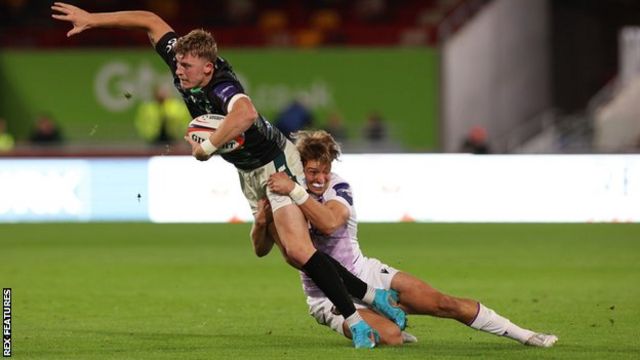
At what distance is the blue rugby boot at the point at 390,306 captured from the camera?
8.98 m

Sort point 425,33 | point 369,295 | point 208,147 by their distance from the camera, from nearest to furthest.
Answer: point 208,147
point 369,295
point 425,33

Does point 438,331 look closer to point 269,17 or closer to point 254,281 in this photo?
point 254,281

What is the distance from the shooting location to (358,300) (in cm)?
927

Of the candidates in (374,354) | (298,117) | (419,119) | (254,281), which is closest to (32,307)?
(254,281)

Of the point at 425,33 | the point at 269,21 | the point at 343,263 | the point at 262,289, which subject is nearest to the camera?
the point at 343,263

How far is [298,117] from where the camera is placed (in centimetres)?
2600

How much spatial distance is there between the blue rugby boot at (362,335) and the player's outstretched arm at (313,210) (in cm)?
64

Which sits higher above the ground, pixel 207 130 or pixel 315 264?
pixel 207 130

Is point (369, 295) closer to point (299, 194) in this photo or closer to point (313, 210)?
point (313, 210)

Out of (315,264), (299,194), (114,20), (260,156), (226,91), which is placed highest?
(114,20)

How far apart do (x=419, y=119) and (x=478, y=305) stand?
64.3 ft

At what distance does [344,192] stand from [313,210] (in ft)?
A: 1.43

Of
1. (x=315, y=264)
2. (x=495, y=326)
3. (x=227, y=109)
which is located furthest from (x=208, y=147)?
(x=495, y=326)

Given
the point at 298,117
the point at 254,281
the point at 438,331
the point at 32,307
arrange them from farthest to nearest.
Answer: the point at 298,117 < the point at 254,281 < the point at 32,307 < the point at 438,331
